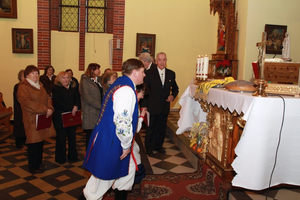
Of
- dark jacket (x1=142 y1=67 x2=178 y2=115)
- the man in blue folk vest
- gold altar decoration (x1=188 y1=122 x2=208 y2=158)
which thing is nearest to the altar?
the man in blue folk vest

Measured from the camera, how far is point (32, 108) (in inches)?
154

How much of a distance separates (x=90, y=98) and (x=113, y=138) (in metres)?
2.18

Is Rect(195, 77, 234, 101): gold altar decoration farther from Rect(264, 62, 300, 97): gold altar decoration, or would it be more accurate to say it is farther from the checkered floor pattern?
the checkered floor pattern

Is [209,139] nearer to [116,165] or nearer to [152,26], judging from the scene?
[116,165]

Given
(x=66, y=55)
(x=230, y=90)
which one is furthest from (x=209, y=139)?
(x=66, y=55)

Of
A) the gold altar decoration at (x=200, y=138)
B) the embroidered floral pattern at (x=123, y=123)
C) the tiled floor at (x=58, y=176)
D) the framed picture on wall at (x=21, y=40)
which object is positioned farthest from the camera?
the framed picture on wall at (x=21, y=40)

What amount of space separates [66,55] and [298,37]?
6936 mm

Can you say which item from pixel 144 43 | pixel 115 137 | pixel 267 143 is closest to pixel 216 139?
pixel 267 143

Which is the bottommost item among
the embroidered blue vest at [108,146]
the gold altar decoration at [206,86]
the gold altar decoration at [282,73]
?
the embroidered blue vest at [108,146]

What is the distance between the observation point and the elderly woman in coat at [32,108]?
3.90 metres

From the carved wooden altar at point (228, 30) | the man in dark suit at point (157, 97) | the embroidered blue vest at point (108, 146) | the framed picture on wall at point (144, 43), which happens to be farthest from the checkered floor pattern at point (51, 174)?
the framed picture on wall at point (144, 43)

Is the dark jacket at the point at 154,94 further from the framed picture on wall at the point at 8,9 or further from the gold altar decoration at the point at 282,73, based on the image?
the framed picture on wall at the point at 8,9

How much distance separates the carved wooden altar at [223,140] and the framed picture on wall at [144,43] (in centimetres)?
537

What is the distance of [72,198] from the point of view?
3359 mm
